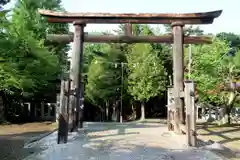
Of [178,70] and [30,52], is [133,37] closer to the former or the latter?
[178,70]

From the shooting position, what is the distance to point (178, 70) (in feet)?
Result: 38.8

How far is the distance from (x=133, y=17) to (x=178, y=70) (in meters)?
2.39

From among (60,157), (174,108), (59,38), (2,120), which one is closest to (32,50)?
(2,120)

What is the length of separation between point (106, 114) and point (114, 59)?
531 centimetres

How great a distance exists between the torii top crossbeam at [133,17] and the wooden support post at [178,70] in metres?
0.28

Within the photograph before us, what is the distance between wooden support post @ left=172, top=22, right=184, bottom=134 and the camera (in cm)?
1139

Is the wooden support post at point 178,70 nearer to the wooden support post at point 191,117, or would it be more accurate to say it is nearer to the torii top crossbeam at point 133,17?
the torii top crossbeam at point 133,17

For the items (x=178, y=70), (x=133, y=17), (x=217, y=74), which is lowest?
(x=178, y=70)

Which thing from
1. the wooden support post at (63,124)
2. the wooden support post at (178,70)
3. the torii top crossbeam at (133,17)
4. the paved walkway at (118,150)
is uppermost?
the torii top crossbeam at (133,17)

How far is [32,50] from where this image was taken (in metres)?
21.1

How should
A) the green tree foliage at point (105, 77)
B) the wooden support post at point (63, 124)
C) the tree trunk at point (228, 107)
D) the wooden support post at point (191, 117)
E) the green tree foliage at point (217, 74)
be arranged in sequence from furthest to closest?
the green tree foliage at point (105, 77) → the green tree foliage at point (217, 74) → the tree trunk at point (228, 107) → the wooden support post at point (63, 124) → the wooden support post at point (191, 117)

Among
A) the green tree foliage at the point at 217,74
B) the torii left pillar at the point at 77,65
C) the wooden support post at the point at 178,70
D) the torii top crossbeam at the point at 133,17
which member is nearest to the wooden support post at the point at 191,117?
the wooden support post at the point at 178,70

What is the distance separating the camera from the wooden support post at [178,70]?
1139 cm

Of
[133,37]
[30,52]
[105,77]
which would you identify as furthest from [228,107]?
[105,77]
